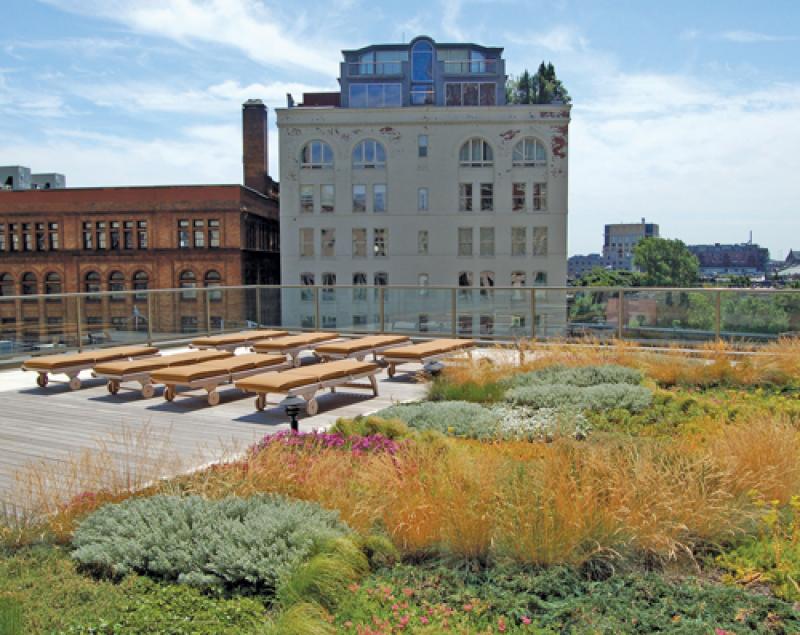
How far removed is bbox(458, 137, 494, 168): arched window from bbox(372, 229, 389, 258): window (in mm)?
7269

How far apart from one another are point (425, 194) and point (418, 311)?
40.2 metres

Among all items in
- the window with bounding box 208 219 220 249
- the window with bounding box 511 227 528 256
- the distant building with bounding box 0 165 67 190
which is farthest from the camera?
the distant building with bounding box 0 165 67 190

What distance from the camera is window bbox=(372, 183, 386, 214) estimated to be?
2164 inches

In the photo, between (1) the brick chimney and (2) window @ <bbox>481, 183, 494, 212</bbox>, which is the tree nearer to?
(2) window @ <bbox>481, 183, 494, 212</bbox>

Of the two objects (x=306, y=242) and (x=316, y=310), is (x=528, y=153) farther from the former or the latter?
(x=316, y=310)

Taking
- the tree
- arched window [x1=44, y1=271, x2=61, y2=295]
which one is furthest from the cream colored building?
the tree

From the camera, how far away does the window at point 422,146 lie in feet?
178

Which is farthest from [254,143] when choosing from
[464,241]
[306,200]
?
[464,241]

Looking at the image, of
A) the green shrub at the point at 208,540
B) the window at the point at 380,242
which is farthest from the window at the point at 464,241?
the green shrub at the point at 208,540

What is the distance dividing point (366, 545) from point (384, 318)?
1137 cm

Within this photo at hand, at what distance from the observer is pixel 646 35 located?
13.4 metres

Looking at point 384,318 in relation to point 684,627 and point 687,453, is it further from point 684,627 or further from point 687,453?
point 684,627

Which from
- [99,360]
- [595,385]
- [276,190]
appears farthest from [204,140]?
[595,385]

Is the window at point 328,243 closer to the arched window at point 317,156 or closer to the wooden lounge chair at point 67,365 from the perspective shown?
the arched window at point 317,156
